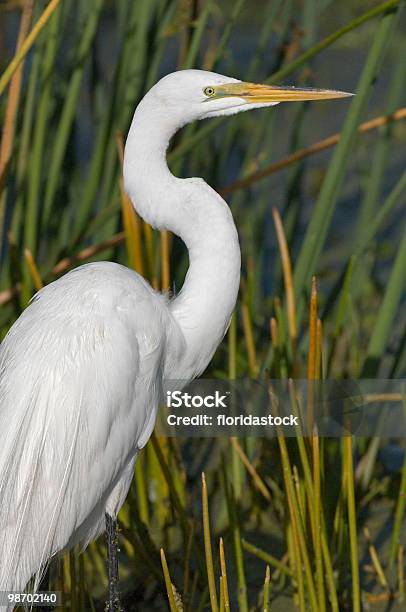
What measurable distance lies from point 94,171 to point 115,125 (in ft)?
0.41

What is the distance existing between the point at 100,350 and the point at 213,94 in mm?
498

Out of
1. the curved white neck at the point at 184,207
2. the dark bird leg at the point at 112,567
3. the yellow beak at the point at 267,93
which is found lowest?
the dark bird leg at the point at 112,567

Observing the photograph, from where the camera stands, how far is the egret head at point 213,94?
5.90 feet

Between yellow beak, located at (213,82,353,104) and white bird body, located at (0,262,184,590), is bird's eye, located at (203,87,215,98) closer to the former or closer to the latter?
yellow beak, located at (213,82,353,104)

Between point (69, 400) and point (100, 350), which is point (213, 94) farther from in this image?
point (69, 400)

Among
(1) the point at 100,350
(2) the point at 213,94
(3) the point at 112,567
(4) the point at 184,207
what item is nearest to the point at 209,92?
(2) the point at 213,94

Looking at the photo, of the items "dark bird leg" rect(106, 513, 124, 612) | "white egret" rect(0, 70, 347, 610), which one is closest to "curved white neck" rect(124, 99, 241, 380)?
"white egret" rect(0, 70, 347, 610)

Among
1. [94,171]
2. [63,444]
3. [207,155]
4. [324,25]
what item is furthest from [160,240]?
[324,25]

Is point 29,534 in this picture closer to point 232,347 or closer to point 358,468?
point 232,347

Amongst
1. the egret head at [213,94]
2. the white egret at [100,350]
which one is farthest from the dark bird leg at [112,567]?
the egret head at [213,94]

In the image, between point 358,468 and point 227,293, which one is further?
point 358,468

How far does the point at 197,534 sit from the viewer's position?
244 cm

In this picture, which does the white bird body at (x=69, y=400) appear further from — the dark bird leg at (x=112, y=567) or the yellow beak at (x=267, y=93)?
the yellow beak at (x=267, y=93)

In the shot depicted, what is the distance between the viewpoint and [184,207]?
1.83 meters
